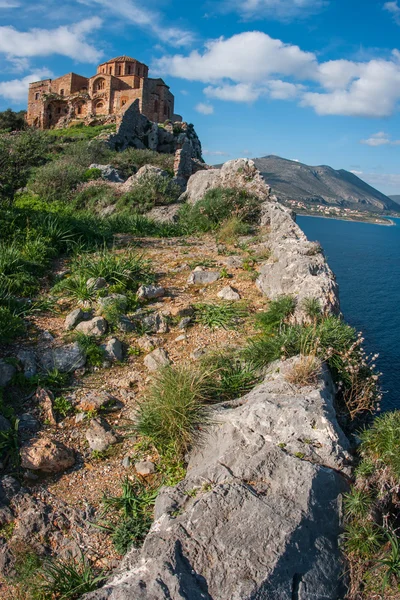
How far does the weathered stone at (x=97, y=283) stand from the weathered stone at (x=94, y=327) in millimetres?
1151

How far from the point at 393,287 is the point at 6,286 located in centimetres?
2855

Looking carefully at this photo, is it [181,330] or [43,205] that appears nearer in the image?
[181,330]

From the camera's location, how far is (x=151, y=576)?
3.36 meters

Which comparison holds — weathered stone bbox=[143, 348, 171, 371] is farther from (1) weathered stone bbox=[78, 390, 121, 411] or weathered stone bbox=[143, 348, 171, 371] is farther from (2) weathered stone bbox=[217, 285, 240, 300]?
(2) weathered stone bbox=[217, 285, 240, 300]

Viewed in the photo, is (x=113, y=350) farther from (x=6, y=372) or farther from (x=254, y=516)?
(x=254, y=516)

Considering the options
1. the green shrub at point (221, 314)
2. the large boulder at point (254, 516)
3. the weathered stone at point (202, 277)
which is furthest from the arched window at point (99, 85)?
the large boulder at point (254, 516)

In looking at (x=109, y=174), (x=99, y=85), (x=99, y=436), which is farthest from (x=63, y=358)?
(x=99, y=85)

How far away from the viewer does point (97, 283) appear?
27.8ft

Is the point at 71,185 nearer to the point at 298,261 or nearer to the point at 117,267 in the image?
the point at 117,267

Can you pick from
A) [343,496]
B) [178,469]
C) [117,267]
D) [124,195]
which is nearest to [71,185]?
[124,195]

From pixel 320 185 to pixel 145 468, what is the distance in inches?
4868

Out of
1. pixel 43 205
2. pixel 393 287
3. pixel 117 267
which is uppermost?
pixel 43 205

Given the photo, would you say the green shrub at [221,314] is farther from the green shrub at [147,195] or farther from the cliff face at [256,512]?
the green shrub at [147,195]

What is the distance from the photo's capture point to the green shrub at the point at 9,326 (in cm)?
700
